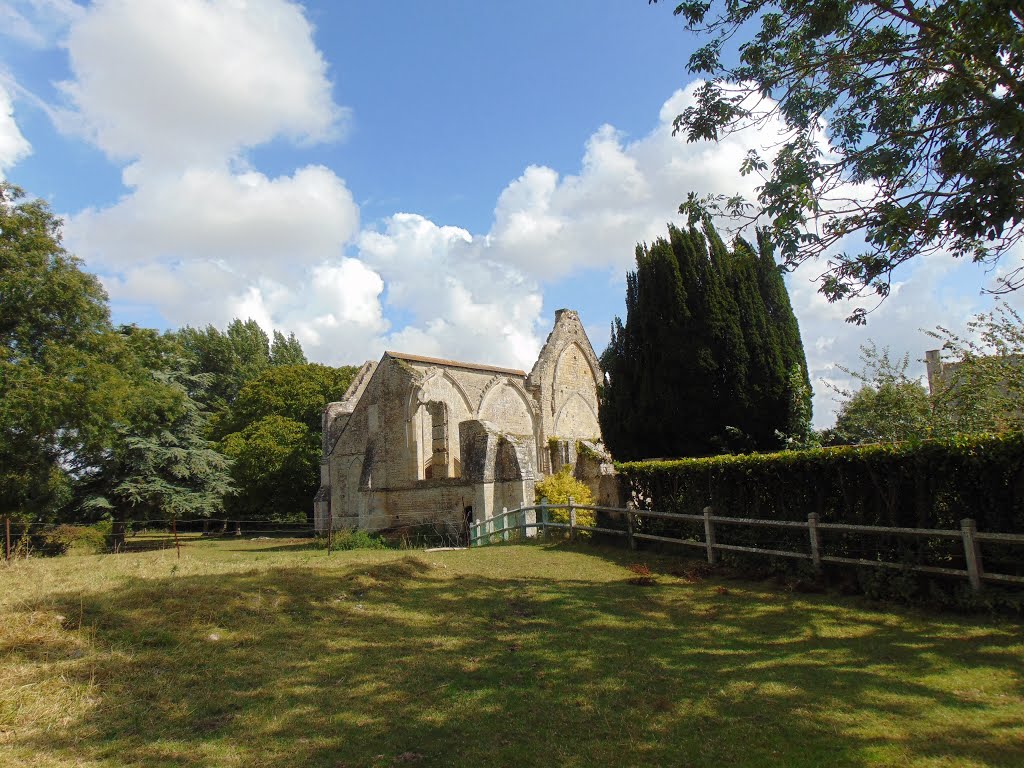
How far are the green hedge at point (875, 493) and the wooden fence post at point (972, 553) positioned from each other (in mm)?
226

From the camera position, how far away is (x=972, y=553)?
7.91 meters

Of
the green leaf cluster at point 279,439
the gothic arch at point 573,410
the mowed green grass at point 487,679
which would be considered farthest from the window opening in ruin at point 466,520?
the green leaf cluster at point 279,439

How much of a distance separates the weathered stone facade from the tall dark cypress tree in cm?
505

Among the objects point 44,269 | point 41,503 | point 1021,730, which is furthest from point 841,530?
point 41,503

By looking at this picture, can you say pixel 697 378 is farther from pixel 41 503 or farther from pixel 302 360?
pixel 302 360

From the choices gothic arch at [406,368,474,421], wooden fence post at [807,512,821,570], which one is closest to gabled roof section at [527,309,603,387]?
gothic arch at [406,368,474,421]

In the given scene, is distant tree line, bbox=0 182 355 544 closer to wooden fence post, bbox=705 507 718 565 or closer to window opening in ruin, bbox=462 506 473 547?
window opening in ruin, bbox=462 506 473 547

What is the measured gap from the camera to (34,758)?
452 cm

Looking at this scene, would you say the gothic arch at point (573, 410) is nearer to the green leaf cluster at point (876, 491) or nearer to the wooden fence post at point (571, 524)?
the wooden fence post at point (571, 524)

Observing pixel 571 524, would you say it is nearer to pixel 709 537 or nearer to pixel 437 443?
pixel 709 537

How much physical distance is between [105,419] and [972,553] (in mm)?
25514

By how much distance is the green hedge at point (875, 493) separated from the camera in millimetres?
7961

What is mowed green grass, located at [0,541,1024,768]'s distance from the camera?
4750 millimetres

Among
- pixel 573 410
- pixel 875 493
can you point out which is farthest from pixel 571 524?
pixel 573 410
